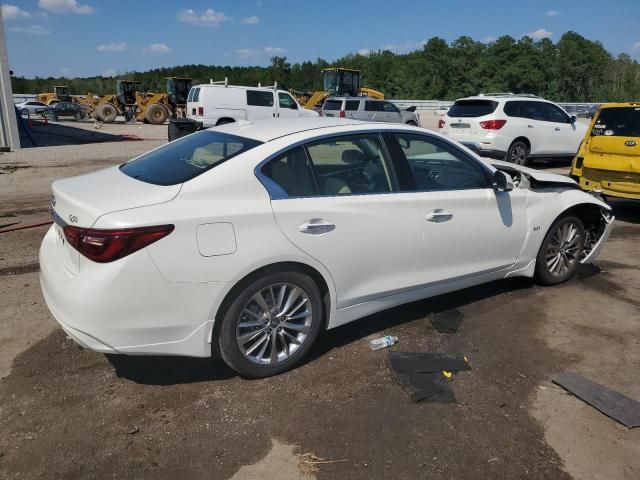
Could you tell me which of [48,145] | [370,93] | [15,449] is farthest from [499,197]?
[370,93]

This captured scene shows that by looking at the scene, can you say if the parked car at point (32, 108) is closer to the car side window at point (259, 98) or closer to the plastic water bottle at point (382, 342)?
the car side window at point (259, 98)

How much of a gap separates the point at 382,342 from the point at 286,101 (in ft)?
64.3

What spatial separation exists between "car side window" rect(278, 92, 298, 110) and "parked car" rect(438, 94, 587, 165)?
10.6 m

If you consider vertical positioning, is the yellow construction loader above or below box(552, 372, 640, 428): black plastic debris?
above

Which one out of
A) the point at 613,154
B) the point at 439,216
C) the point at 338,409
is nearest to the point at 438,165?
the point at 439,216

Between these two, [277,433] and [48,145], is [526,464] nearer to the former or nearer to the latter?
[277,433]

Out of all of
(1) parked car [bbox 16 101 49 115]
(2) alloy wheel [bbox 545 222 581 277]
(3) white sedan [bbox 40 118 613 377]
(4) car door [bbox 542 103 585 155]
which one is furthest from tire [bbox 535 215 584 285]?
(1) parked car [bbox 16 101 49 115]

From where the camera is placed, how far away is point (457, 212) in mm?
3914

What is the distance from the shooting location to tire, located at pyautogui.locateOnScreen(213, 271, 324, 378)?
3066mm

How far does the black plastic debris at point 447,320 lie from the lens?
407cm

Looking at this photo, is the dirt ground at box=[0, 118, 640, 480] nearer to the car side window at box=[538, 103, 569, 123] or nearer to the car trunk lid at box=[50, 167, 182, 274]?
the car trunk lid at box=[50, 167, 182, 274]

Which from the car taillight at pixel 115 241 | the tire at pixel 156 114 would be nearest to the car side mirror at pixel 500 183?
the car taillight at pixel 115 241

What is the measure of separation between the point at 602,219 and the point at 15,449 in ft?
16.7

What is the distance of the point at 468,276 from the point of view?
13.6 feet
